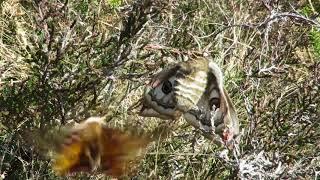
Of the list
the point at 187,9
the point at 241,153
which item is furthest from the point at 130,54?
the point at 187,9

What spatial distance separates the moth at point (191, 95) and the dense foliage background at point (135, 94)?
0.26ft

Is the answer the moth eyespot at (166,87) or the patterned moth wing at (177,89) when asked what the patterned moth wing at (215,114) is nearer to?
the patterned moth wing at (177,89)

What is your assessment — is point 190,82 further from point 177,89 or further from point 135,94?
point 135,94

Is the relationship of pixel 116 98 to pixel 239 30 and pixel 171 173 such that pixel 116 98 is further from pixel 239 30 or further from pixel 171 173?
pixel 239 30

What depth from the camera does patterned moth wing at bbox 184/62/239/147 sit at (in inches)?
89.4

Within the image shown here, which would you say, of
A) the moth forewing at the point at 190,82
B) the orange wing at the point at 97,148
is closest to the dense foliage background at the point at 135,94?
the moth forewing at the point at 190,82

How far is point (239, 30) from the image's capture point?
3.32 metres

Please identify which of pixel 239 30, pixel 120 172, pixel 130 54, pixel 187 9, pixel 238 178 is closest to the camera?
pixel 120 172

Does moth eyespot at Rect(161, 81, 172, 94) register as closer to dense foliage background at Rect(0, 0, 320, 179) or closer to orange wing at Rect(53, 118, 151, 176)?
dense foliage background at Rect(0, 0, 320, 179)

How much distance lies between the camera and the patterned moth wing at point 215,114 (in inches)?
89.4

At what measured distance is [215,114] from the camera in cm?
236

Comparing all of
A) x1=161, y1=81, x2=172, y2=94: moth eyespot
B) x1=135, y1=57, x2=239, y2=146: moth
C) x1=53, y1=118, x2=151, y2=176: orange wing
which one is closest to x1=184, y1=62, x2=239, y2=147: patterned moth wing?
x1=135, y1=57, x2=239, y2=146: moth

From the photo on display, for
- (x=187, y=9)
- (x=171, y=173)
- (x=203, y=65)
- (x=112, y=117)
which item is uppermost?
(x=187, y=9)

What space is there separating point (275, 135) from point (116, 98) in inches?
26.4
